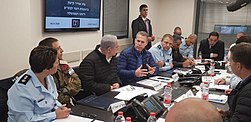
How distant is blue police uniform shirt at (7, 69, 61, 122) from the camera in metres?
1.70

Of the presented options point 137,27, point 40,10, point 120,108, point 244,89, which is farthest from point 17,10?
point 137,27

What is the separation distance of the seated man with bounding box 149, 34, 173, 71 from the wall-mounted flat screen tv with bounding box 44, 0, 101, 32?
1214mm

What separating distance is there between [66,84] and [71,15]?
172 centimetres

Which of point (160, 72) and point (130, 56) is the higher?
point (130, 56)

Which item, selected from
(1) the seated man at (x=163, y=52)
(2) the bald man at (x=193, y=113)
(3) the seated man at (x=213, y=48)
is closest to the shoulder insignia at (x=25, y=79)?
(2) the bald man at (x=193, y=113)

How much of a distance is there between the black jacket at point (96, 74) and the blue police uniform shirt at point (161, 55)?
108 cm

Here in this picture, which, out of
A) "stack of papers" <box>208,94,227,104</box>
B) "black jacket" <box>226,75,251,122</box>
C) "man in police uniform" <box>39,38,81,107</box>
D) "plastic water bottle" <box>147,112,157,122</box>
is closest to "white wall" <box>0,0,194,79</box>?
"man in police uniform" <box>39,38,81,107</box>

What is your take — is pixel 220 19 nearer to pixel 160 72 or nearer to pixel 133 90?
pixel 160 72

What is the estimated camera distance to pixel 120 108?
1888 mm

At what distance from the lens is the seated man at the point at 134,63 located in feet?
10.0

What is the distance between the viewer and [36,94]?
5.85 ft

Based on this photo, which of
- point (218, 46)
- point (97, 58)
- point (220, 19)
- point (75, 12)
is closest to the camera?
point (97, 58)

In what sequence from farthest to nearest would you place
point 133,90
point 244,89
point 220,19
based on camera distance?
point 220,19
point 133,90
point 244,89

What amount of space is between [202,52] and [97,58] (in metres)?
3.44
